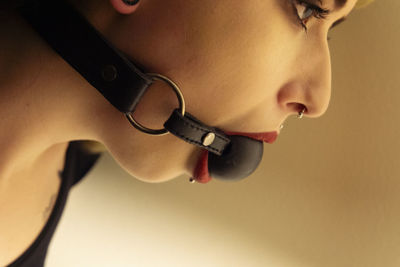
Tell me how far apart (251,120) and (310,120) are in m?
0.30

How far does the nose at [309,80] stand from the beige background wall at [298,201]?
24 cm

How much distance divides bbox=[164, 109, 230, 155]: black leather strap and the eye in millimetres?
160

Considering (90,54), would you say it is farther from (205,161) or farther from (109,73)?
(205,161)

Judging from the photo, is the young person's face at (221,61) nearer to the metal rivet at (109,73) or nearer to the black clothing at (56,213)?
the metal rivet at (109,73)

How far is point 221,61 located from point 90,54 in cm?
14

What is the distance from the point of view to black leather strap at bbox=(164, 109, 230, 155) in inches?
15.0

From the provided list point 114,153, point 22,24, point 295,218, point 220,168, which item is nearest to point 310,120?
point 295,218

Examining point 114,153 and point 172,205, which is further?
point 172,205

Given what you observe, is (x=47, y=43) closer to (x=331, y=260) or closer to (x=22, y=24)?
(x=22, y=24)

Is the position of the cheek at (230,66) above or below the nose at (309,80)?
below

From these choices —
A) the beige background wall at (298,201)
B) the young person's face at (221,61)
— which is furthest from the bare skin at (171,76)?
the beige background wall at (298,201)

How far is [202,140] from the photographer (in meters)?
0.41

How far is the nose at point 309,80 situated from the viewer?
1.36 ft

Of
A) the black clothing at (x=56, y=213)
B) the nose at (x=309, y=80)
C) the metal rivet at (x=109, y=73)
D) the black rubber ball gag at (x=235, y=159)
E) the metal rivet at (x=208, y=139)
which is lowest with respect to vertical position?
the black clothing at (x=56, y=213)
